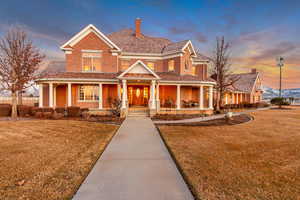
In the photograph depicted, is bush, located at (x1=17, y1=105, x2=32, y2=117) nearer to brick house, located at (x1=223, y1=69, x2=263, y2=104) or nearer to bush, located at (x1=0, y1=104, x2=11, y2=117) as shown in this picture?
bush, located at (x1=0, y1=104, x2=11, y2=117)

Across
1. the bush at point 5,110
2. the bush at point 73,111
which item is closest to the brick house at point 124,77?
the bush at point 73,111

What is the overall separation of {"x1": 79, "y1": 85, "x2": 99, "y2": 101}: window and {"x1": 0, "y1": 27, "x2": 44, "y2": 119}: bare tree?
478cm

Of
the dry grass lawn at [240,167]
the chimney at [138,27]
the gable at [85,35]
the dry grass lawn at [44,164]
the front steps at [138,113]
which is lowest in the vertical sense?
the dry grass lawn at [240,167]

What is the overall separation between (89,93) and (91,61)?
3937mm

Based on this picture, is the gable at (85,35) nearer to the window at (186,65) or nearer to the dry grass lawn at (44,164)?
the window at (186,65)

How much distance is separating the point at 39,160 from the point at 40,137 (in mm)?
3540

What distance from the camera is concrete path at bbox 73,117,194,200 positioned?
317 centimetres

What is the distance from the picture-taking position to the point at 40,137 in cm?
773

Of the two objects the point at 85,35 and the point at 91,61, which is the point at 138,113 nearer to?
the point at 91,61

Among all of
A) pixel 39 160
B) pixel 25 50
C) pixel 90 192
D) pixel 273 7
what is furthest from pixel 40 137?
pixel 273 7

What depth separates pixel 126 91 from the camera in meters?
15.3

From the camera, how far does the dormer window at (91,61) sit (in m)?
17.4

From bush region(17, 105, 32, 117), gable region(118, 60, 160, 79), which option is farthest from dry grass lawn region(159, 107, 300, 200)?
bush region(17, 105, 32, 117)

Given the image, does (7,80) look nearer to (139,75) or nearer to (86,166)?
(139,75)
